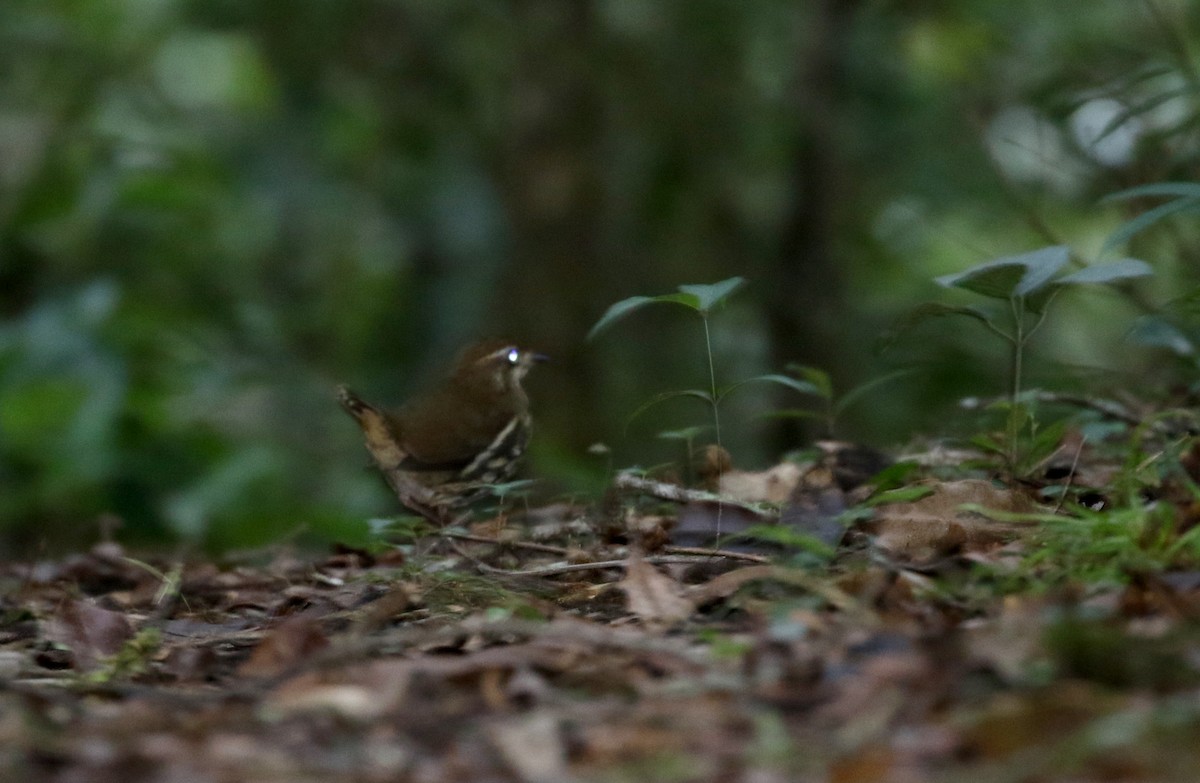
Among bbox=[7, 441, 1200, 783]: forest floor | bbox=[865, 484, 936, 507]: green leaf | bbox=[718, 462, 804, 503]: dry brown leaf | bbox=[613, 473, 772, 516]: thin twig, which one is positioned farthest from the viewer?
bbox=[718, 462, 804, 503]: dry brown leaf

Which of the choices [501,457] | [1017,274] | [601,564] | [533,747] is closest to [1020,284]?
[1017,274]

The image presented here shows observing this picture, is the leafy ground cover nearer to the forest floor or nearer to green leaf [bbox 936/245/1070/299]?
the forest floor

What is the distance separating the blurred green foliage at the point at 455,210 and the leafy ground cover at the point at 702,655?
3392 millimetres

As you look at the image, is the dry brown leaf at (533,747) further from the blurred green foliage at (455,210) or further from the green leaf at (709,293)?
the blurred green foliage at (455,210)

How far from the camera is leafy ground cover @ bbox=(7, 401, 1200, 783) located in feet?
5.84

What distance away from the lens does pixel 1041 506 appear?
2.90m

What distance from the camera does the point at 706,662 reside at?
2.14m

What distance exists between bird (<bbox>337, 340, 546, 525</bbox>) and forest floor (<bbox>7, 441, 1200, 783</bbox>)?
39.9 inches

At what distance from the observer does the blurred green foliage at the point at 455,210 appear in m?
6.85

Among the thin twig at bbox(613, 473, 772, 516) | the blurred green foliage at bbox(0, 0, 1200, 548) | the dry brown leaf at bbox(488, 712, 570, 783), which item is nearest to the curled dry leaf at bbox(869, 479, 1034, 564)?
the thin twig at bbox(613, 473, 772, 516)

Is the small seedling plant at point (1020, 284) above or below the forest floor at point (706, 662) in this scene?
above

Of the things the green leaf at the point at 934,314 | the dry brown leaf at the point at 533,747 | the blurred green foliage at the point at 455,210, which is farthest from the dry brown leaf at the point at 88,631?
the blurred green foliage at the point at 455,210

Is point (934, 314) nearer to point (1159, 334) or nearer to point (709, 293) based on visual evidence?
point (709, 293)

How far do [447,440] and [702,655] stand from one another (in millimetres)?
2237
